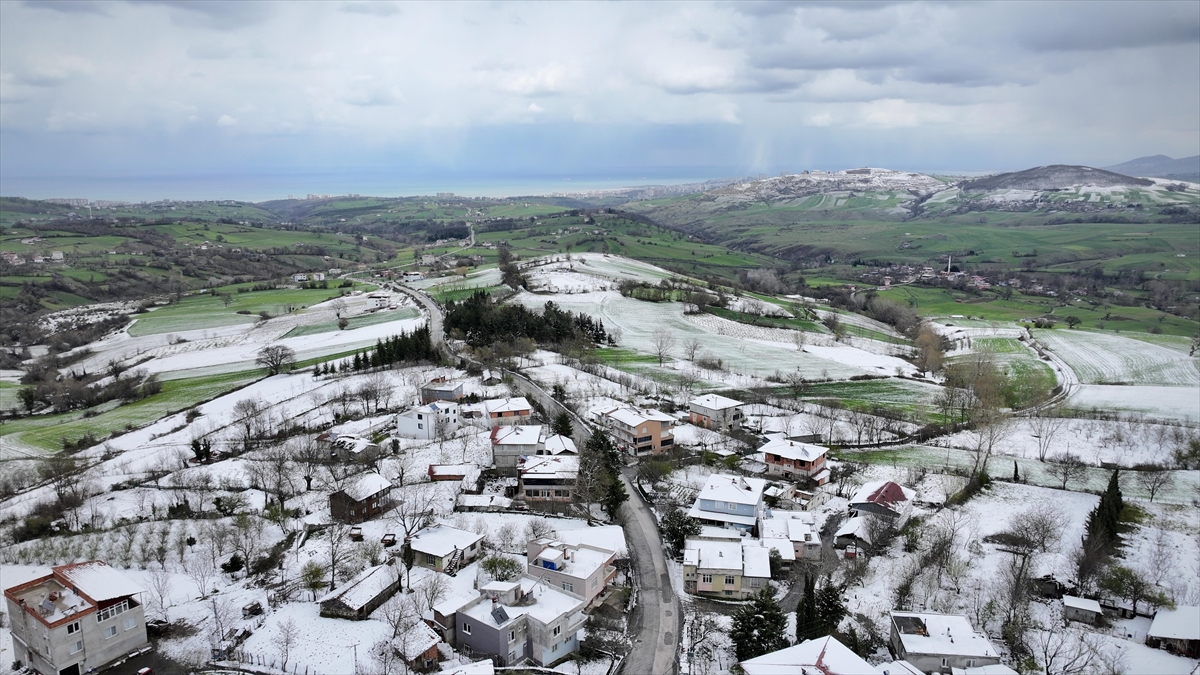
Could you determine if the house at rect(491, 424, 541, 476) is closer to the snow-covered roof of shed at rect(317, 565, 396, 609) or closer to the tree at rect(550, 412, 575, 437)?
the tree at rect(550, 412, 575, 437)

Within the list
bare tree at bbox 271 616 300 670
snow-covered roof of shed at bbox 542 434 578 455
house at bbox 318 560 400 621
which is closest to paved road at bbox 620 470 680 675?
snow-covered roof of shed at bbox 542 434 578 455

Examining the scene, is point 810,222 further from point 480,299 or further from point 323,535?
point 323,535

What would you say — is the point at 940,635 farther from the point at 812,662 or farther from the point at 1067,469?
the point at 1067,469

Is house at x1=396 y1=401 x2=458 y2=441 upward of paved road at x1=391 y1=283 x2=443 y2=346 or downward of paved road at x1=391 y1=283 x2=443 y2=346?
downward

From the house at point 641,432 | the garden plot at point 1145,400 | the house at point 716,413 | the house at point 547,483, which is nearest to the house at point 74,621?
the house at point 547,483

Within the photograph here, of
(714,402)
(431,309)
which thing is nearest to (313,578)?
(714,402)

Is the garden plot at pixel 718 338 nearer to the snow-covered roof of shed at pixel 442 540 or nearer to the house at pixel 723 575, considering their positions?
the house at pixel 723 575
